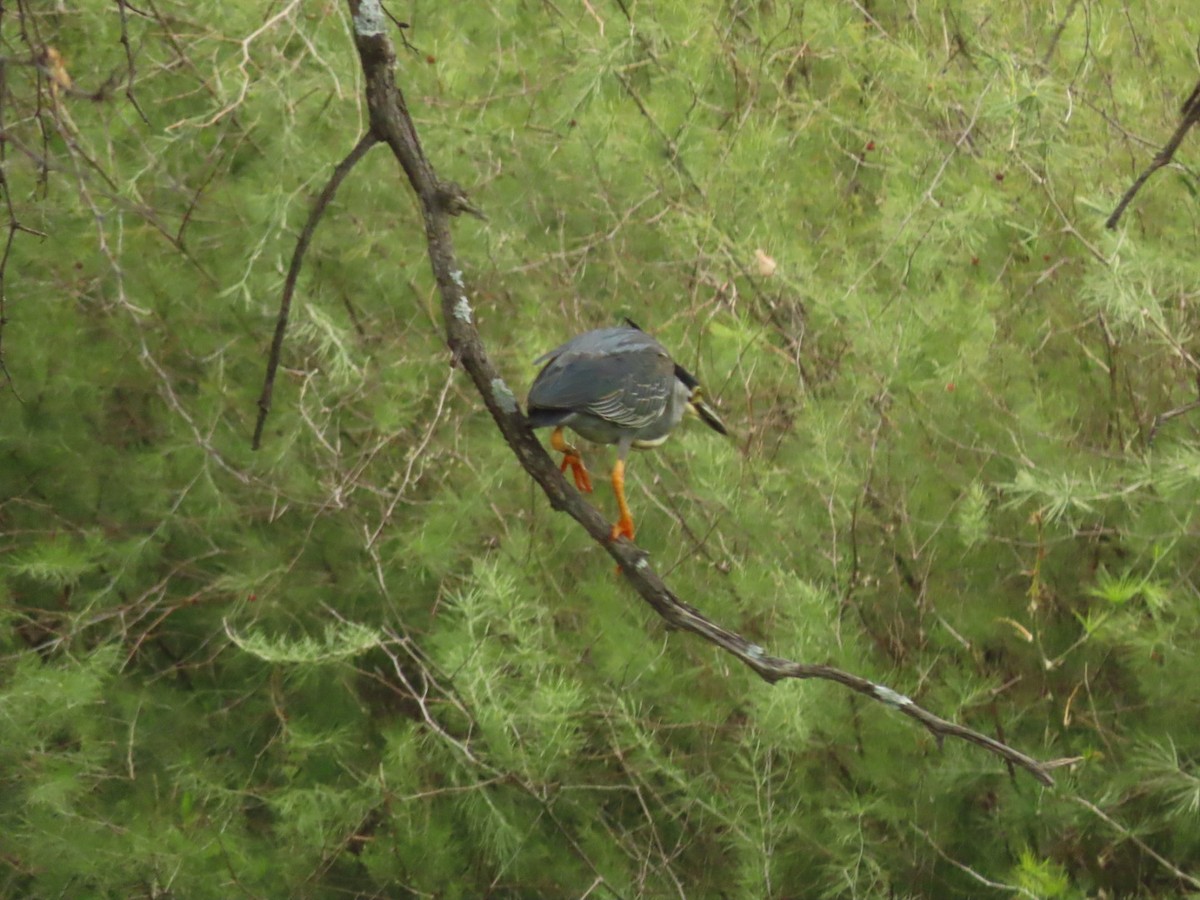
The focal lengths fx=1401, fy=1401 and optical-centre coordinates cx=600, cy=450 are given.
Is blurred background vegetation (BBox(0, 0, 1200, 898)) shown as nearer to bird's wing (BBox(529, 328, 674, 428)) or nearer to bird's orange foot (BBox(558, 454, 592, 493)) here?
bird's orange foot (BBox(558, 454, 592, 493))

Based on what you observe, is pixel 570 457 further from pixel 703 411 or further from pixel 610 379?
pixel 703 411

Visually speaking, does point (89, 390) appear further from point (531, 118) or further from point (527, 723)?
point (527, 723)

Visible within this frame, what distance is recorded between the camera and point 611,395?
2.43 metres

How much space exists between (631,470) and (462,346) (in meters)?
1.71

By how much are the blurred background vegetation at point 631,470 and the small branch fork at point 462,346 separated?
996mm

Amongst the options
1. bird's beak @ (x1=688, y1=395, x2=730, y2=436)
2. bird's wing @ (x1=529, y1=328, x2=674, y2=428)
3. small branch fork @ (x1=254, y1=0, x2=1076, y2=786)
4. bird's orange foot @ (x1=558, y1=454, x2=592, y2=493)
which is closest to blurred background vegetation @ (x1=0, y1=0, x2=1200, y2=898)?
bird's beak @ (x1=688, y1=395, x2=730, y2=436)

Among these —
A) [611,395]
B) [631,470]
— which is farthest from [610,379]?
[631,470]

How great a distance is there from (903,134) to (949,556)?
4.41 feet

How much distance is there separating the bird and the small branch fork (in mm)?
99

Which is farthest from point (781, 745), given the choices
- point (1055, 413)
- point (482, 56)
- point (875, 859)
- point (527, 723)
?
point (482, 56)

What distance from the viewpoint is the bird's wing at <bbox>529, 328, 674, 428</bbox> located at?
2.34 metres

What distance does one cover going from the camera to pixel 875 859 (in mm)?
3303

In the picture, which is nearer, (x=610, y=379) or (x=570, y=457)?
(x=610, y=379)

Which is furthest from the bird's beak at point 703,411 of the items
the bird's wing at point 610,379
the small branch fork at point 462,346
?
the small branch fork at point 462,346
